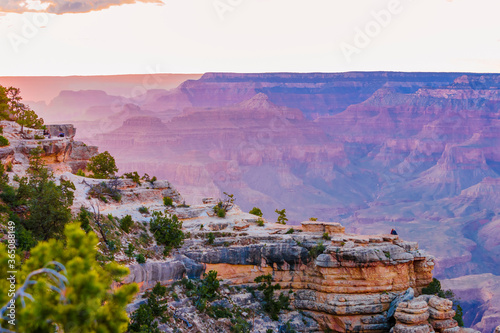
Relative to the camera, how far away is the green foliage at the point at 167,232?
1852 inches

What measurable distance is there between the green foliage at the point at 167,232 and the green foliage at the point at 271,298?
8.44 m

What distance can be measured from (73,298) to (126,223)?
103 feet

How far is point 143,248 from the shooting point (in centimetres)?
4453

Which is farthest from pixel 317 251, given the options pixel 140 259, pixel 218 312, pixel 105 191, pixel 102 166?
pixel 102 166

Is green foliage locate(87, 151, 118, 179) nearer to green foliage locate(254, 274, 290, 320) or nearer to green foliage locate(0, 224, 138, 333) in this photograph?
green foliage locate(254, 274, 290, 320)

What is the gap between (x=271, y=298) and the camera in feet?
159

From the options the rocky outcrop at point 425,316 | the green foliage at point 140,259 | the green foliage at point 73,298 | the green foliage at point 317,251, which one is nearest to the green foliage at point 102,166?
the green foliage at point 140,259

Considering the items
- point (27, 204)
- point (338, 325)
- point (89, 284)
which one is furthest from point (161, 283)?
point (89, 284)

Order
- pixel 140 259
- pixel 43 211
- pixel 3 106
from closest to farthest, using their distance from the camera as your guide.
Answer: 1. pixel 43 211
2. pixel 140 259
3. pixel 3 106

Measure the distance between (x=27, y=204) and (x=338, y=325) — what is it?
1105 inches

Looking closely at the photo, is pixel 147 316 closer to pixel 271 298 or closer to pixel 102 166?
pixel 271 298

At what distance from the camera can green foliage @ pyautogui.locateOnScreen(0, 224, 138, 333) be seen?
47.5 feet

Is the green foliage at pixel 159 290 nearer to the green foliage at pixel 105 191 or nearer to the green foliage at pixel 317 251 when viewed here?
the green foliage at pixel 105 191

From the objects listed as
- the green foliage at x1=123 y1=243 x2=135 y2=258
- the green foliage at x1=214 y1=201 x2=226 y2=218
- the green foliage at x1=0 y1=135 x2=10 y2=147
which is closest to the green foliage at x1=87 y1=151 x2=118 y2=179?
the green foliage at x1=214 y1=201 x2=226 y2=218
